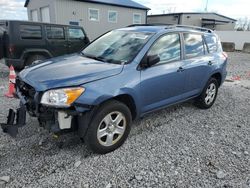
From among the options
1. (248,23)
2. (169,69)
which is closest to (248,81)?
(169,69)

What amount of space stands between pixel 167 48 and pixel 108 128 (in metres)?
1.71

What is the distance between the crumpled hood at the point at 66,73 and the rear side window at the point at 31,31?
454cm

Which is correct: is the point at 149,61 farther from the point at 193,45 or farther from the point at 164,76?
the point at 193,45

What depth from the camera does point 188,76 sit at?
429cm

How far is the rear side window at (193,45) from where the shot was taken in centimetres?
430

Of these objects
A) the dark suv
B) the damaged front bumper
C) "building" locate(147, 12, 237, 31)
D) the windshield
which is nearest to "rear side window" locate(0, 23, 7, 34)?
the dark suv

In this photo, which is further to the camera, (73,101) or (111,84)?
(111,84)

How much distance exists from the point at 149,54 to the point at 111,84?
2.95 ft

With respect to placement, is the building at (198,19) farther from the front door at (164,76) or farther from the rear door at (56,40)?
the front door at (164,76)

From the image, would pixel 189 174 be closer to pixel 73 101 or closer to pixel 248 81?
pixel 73 101

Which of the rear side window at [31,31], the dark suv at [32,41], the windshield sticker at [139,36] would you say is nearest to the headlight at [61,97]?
the windshield sticker at [139,36]

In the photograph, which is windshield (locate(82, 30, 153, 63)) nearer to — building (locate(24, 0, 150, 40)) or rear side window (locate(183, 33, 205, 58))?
rear side window (locate(183, 33, 205, 58))

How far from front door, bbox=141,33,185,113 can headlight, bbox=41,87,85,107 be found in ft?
3.60

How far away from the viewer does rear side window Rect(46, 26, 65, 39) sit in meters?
8.05
